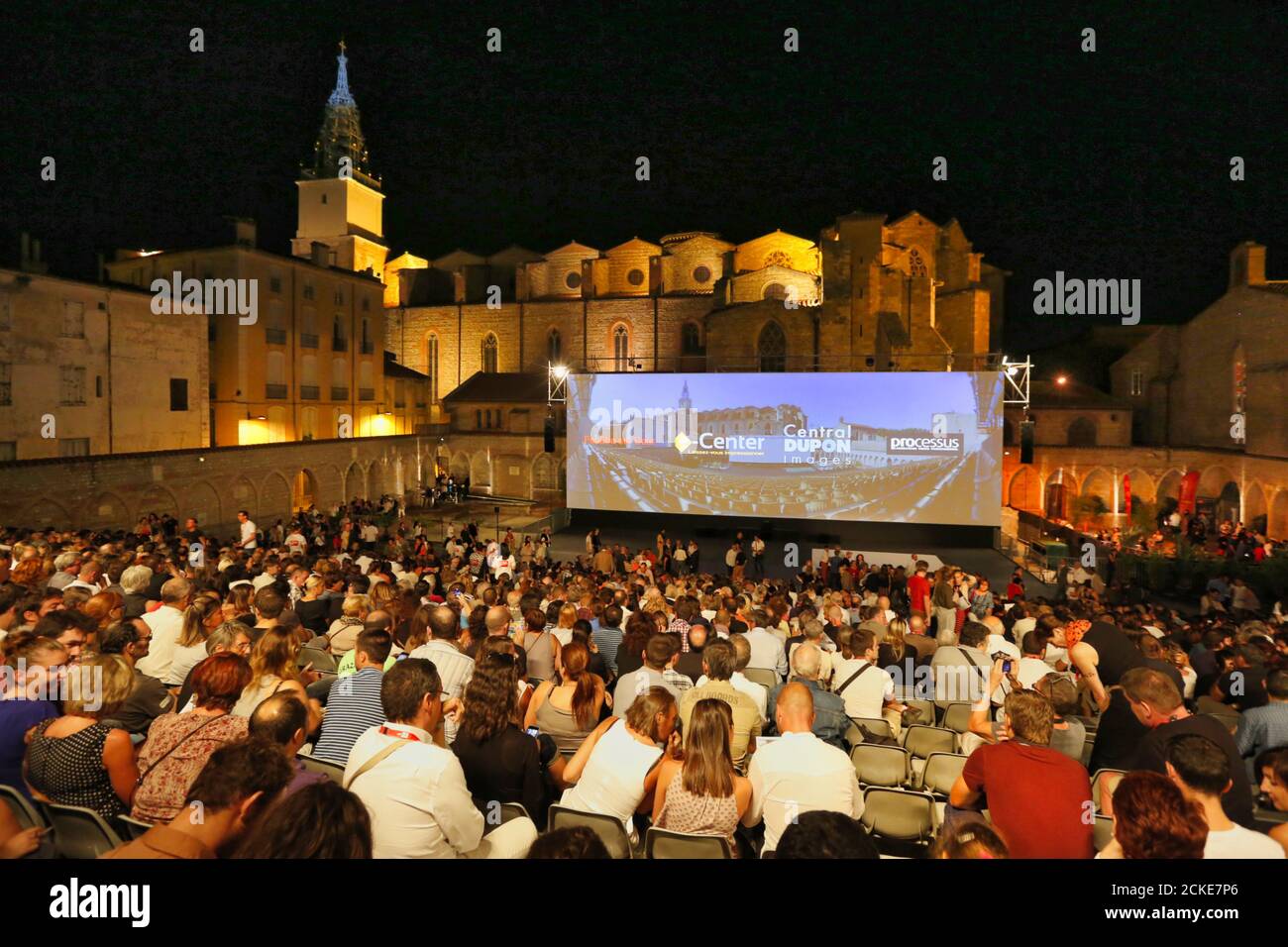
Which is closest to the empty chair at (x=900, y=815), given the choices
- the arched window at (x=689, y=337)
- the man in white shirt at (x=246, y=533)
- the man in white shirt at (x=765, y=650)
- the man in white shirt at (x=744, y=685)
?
the man in white shirt at (x=744, y=685)

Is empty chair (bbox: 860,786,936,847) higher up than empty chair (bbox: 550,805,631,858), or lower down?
lower down

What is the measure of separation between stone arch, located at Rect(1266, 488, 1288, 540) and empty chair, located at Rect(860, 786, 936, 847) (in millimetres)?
24056

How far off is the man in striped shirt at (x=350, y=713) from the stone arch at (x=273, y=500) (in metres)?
22.7

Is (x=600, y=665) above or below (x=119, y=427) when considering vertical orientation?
below

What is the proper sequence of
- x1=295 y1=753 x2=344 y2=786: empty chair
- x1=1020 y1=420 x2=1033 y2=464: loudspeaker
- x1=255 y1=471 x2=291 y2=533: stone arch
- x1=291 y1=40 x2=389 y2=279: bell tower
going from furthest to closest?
x1=291 y1=40 x2=389 y2=279: bell tower → x1=255 y1=471 x2=291 y2=533: stone arch → x1=1020 y1=420 x2=1033 y2=464: loudspeaker → x1=295 y1=753 x2=344 y2=786: empty chair

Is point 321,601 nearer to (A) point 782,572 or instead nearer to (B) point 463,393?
(A) point 782,572

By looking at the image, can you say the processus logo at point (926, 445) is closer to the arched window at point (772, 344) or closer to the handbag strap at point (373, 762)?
the arched window at point (772, 344)

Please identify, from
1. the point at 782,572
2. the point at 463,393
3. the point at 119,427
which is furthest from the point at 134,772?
the point at 463,393

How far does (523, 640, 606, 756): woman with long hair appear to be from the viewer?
396cm

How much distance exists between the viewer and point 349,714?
3.58 metres

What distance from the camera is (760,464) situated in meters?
18.9

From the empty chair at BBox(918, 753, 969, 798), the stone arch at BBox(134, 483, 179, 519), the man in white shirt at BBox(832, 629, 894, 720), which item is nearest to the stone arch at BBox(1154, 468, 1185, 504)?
the man in white shirt at BBox(832, 629, 894, 720)

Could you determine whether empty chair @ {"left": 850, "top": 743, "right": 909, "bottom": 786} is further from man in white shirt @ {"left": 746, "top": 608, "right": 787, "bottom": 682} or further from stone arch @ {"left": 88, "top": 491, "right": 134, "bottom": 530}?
stone arch @ {"left": 88, "top": 491, "right": 134, "bottom": 530}

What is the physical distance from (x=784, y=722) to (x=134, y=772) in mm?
2701
